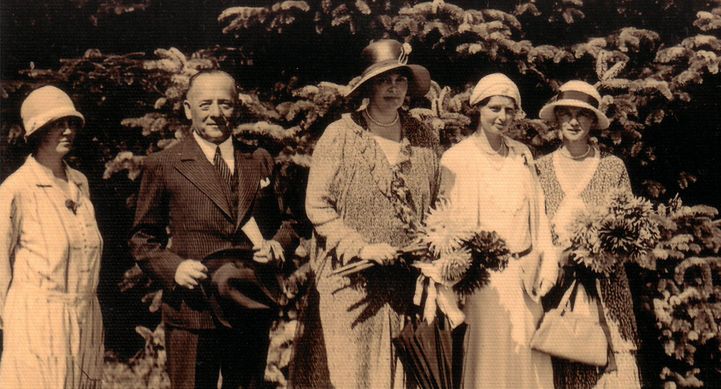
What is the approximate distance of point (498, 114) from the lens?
6602mm

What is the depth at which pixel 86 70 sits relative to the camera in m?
6.89

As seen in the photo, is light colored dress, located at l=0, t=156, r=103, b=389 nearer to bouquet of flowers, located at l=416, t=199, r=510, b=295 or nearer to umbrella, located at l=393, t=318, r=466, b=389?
umbrella, located at l=393, t=318, r=466, b=389

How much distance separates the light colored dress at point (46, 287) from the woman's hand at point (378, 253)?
60.4 inches

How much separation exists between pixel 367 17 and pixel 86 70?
5.61ft

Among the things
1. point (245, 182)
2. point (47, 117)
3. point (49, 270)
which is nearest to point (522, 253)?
point (245, 182)

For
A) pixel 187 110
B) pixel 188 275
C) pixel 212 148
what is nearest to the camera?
pixel 188 275

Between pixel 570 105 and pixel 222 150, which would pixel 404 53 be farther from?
pixel 222 150

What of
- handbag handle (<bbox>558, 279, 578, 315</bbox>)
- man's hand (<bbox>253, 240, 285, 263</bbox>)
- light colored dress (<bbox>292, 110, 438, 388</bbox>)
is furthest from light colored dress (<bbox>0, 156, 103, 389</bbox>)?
handbag handle (<bbox>558, 279, 578, 315</bbox>)

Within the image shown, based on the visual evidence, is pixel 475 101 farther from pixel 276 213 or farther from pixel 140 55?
pixel 140 55

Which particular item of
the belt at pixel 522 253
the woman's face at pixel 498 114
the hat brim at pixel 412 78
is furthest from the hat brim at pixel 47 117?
the belt at pixel 522 253

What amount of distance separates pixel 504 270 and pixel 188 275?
5.72ft

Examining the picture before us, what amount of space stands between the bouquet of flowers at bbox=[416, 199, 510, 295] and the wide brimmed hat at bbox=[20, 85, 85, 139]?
2097 millimetres

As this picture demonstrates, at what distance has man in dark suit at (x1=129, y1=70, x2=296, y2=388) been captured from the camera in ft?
20.0

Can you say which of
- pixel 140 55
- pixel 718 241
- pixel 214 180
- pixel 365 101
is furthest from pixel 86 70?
pixel 718 241
